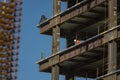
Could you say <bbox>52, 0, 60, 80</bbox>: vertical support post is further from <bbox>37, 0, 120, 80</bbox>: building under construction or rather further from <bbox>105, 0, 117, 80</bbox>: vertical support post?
<bbox>105, 0, 117, 80</bbox>: vertical support post

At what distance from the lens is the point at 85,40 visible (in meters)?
80.6

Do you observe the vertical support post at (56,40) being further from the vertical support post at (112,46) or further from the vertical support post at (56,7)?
the vertical support post at (112,46)

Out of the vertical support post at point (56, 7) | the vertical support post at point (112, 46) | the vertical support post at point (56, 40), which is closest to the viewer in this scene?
the vertical support post at point (112, 46)

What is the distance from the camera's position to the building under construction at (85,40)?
2832 inches

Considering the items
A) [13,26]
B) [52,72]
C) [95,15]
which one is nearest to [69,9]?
[95,15]

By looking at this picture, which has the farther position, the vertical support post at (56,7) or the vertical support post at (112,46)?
the vertical support post at (56,7)

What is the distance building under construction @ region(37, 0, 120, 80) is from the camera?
71.9 metres

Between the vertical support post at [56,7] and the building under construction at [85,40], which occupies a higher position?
the vertical support post at [56,7]

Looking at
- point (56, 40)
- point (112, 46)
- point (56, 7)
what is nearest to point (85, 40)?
point (56, 40)

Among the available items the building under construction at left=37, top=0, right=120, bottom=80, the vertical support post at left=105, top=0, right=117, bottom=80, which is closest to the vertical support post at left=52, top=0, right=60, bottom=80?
the building under construction at left=37, top=0, right=120, bottom=80

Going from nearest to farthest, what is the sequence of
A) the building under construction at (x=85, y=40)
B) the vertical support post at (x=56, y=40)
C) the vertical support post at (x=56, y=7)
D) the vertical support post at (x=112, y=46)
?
the vertical support post at (x=112, y=46), the building under construction at (x=85, y=40), the vertical support post at (x=56, y=40), the vertical support post at (x=56, y=7)

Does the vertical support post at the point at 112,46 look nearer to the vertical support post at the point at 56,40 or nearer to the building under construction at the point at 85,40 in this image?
the building under construction at the point at 85,40

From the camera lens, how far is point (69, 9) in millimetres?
80375

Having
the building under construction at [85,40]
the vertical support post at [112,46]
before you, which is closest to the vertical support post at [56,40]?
the building under construction at [85,40]
